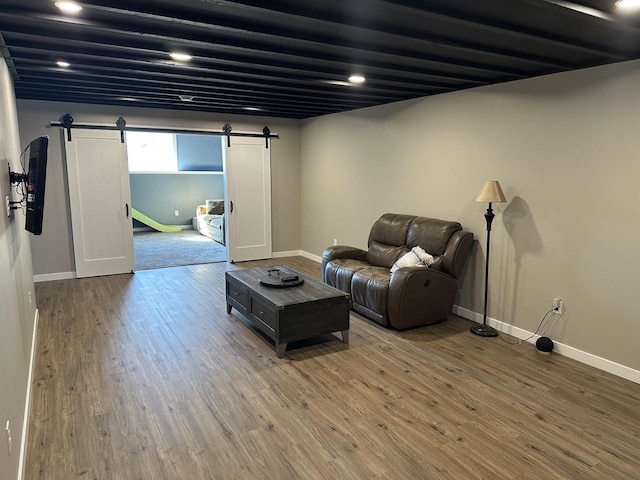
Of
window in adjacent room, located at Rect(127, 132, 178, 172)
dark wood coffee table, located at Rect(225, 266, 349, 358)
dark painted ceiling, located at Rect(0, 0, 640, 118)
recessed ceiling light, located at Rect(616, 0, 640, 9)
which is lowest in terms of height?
dark wood coffee table, located at Rect(225, 266, 349, 358)

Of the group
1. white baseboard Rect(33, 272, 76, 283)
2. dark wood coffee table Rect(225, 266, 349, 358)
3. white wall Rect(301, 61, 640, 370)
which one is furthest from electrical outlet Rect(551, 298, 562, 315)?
white baseboard Rect(33, 272, 76, 283)

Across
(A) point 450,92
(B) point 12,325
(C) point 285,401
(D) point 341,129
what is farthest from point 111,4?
(D) point 341,129

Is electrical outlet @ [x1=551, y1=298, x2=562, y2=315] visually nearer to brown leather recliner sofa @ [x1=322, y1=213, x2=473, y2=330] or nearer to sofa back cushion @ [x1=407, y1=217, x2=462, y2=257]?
brown leather recliner sofa @ [x1=322, y1=213, x2=473, y2=330]

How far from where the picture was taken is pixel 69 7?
2.21 metres

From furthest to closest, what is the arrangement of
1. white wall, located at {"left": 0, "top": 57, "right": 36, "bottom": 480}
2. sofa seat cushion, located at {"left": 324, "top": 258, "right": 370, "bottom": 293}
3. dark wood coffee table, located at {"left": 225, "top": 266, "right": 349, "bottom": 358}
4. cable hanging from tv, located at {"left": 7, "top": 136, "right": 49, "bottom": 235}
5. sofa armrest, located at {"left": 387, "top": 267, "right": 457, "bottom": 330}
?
sofa seat cushion, located at {"left": 324, "top": 258, "right": 370, "bottom": 293}
sofa armrest, located at {"left": 387, "top": 267, "right": 457, "bottom": 330}
dark wood coffee table, located at {"left": 225, "top": 266, "right": 349, "bottom": 358}
cable hanging from tv, located at {"left": 7, "top": 136, "right": 49, "bottom": 235}
white wall, located at {"left": 0, "top": 57, "right": 36, "bottom": 480}

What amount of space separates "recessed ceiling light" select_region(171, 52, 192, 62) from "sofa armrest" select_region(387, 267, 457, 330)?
2.50 metres

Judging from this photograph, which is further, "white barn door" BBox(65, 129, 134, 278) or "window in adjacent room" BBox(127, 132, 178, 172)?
"window in adjacent room" BBox(127, 132, 178, 172)

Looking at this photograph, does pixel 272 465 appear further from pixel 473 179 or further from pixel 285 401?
pixel 473 179

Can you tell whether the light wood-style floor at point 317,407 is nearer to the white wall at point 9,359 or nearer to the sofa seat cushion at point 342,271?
the white wall at point 9,359

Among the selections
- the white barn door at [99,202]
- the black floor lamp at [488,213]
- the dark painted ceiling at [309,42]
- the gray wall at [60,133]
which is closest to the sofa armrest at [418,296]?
the black floor lamp at [488,213]

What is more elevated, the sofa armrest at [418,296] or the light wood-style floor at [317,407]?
the sofa armrest at [418,296]

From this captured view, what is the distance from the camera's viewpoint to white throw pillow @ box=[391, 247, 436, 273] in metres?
4.04

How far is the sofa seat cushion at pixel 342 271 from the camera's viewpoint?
4.35 metres

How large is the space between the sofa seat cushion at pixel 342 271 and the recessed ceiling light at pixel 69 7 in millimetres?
3104
